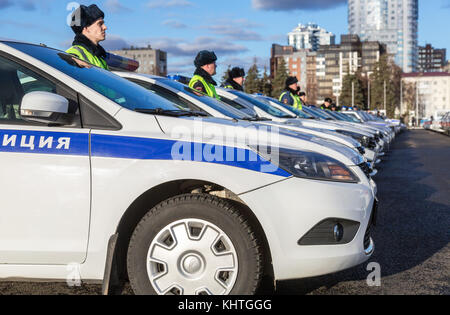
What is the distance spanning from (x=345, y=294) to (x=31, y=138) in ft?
7.30

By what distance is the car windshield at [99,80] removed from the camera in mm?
3445

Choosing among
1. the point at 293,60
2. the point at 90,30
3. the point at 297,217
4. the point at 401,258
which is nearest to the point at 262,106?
the point at 90,30

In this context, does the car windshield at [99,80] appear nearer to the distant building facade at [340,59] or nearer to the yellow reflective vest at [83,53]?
the yellow reflective vest at [83,53]

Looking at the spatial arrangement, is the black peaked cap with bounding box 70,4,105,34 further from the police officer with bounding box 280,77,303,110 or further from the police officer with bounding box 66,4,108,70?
the police officer with bounding box 280,77,303,110

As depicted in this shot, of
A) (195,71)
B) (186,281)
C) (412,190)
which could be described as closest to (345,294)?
(186,281)

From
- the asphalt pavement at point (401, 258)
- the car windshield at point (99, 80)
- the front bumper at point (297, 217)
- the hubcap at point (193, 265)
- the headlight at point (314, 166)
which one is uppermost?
the car windshield at point (99, 80)

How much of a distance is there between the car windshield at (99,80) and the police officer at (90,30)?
150 centimetres

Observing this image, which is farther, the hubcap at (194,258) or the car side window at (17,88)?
the car side window at (17,88)

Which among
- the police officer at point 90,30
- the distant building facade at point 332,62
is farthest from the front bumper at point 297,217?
the distant building facade at point 332,62

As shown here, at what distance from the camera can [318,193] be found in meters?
3.10

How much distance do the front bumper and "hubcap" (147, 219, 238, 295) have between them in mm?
245

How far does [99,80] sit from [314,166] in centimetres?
149

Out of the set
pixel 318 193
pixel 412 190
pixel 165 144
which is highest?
pixel 165 144
